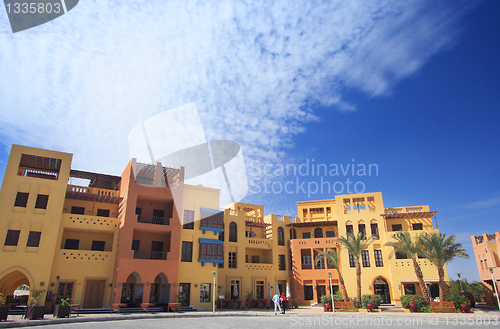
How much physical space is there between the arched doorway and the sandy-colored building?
9.09 metres

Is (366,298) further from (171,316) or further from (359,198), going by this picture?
(171,316)

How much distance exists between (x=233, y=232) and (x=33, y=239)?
58.7 feet

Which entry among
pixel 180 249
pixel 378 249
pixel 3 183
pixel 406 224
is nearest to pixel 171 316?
pixel 180 249

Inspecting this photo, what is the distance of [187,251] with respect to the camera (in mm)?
27625

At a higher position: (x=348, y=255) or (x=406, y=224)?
(x=406, y=224)

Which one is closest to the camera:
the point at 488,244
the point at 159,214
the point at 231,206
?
the point at 159,214

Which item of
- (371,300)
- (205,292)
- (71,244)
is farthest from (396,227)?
(71,244)

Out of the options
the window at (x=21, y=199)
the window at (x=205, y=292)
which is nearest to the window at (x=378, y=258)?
the window at (x=205, y=292)

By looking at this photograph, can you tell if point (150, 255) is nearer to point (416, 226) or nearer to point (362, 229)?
point (362, 229)

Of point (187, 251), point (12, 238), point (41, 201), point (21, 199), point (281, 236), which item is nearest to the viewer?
point (12, 238)

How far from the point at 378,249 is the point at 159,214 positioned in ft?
71.9

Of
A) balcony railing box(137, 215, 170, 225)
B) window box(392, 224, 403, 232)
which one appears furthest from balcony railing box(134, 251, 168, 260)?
window box(392, 224, 403, 232)

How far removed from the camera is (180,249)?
2705 cm

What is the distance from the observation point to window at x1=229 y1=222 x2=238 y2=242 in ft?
110
